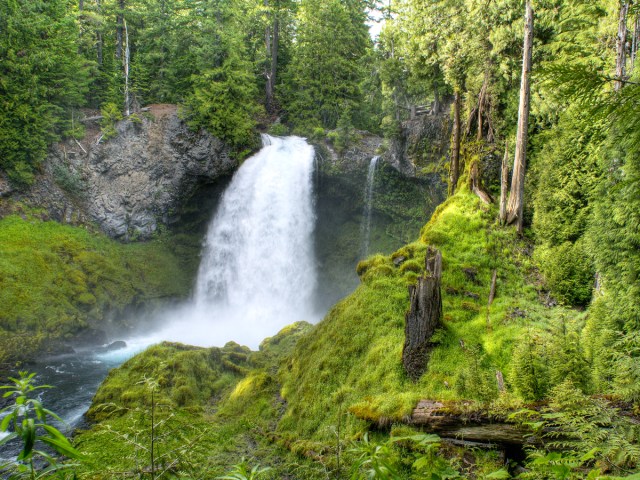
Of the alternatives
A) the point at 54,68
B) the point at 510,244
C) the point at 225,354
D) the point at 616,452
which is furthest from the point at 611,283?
the point at 54,68

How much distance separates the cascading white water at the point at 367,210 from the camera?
2322cm

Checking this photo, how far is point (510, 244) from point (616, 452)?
9.59m

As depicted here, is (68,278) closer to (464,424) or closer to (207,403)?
(207,403)

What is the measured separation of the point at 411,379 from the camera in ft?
23.6

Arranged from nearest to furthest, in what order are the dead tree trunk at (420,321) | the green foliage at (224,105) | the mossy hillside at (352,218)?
1. the dead tree trunk at (420,321)
2. the mossy hillside at (352,218)
3. the green foliage at (224,105)

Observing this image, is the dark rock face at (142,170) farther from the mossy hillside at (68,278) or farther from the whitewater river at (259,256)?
the whitewater river at (259,256)

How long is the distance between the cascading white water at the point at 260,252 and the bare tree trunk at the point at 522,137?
13.9 meters

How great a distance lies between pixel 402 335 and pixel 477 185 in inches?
282

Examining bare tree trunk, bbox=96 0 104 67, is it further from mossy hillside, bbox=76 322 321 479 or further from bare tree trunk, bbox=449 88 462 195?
bare tree trunk, bbox=449 88 462 195

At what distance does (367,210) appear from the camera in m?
23.7

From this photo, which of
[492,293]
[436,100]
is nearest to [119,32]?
[436,100]


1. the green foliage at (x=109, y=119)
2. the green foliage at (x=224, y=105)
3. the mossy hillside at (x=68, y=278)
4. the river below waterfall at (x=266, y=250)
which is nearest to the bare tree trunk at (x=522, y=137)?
the river below waterfall at (x=266, y=250)

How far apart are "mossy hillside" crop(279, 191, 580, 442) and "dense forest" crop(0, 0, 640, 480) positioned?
2.1 inches

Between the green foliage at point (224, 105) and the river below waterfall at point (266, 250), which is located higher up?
the green foliage at point (224, 105)
